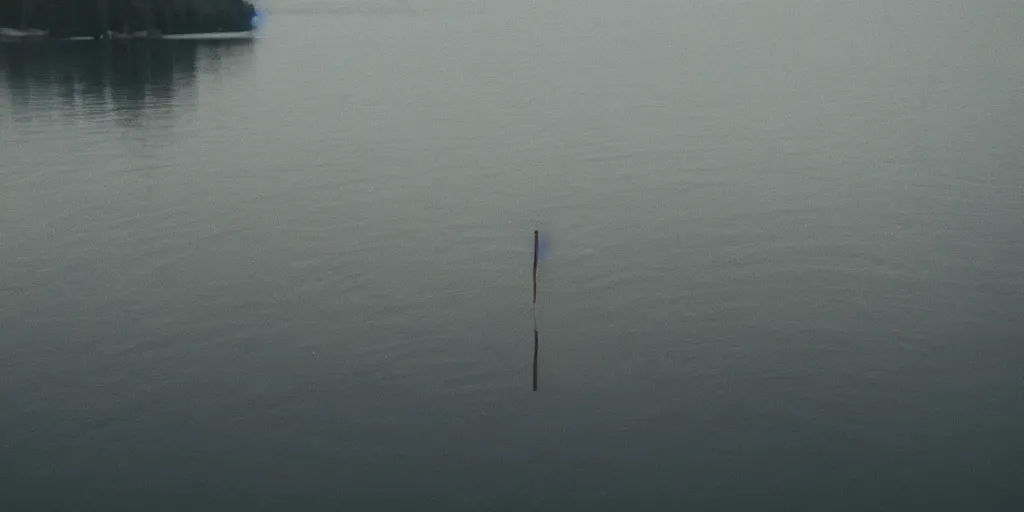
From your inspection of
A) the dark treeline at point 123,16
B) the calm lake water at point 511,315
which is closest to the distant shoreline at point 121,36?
the dark treeline at point 123,16

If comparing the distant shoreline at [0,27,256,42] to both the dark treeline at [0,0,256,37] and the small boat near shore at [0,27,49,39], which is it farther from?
the dark treeline at [0,0,256,37]

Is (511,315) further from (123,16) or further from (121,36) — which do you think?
(123,16)

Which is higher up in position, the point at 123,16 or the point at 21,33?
the point at 123,16

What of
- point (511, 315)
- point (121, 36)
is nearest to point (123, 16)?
point (121, 36)

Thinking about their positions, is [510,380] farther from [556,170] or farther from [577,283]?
[556,170]

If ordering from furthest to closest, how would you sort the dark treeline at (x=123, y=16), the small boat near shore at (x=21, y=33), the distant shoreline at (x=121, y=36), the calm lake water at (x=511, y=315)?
the dark treeline at (x=123, y=16)
the distant shoreline at (x=121, y=36)
the small boat near shore at (x=21, y=33)
the calm lake water at (x=511, y=315)

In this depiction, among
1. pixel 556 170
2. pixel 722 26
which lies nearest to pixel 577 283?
pixel 556 170

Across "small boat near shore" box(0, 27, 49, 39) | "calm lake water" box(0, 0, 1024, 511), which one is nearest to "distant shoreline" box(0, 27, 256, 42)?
"small boat near shore" box(0, 27, 49, 39)

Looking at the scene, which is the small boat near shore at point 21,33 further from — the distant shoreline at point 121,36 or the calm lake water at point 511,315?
the calm lake water at point 511,315
